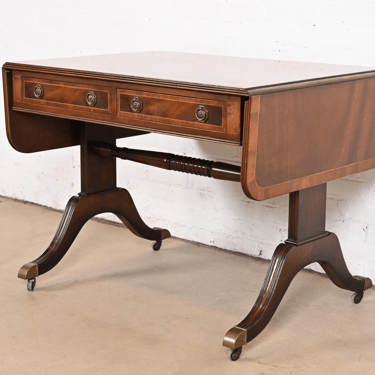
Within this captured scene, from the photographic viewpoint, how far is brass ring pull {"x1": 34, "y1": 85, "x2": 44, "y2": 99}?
101 inches

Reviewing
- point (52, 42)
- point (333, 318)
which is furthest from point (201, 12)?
point (333, 318)

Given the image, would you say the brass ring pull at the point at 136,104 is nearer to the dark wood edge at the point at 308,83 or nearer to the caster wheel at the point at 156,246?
the dark wood edge at the point at 308,83

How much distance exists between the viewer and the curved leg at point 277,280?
7.51ft

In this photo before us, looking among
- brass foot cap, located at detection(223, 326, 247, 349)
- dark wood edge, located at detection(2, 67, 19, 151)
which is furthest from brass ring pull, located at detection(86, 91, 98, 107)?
brass foot cap, located at detection(223, 326, 247, 349)

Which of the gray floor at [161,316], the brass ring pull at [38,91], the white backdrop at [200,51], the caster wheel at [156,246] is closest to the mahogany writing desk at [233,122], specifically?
the brass ring pull at [38,91]

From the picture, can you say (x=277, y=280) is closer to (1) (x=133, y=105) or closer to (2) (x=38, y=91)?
(1) (x=133, y=105)

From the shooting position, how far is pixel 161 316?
8.52 feet

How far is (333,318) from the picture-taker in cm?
261

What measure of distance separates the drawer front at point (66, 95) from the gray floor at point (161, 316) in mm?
778

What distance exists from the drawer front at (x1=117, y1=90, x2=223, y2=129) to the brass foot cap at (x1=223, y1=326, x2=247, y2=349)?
2.24ft

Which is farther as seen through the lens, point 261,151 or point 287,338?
point 287,338

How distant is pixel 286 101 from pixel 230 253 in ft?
4.56

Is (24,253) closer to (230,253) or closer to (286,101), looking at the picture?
(230,253)

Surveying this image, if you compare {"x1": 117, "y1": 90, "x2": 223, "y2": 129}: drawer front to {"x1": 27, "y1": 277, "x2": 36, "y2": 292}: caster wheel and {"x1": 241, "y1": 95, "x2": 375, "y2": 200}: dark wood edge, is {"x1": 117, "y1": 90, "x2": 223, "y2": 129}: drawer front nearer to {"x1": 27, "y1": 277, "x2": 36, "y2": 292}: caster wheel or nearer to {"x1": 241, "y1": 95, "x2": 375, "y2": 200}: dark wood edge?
{"x1": 241, "y1": 95, "x2": 375, "y2": 200}: dark wood edge
